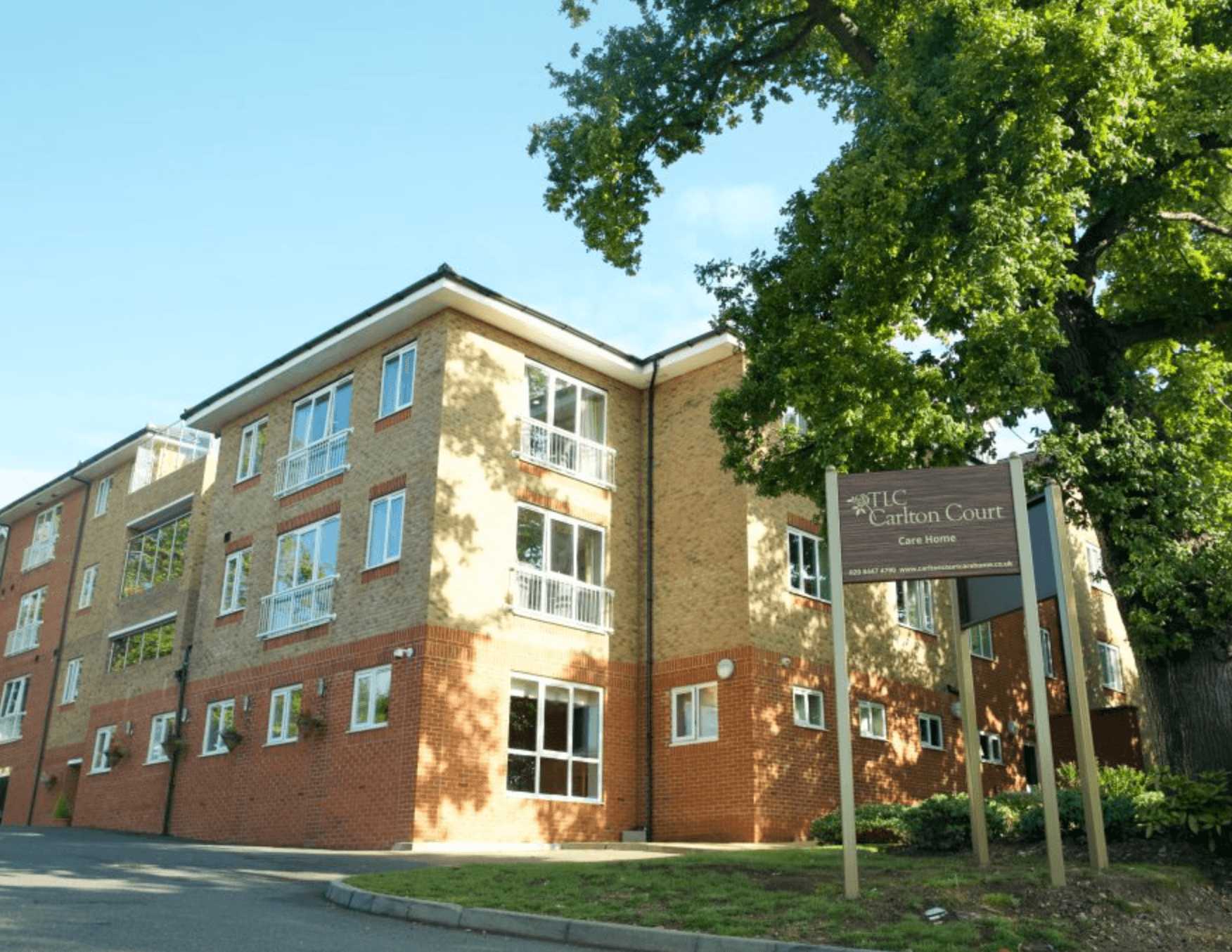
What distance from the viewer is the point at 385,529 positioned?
20312 millimetres

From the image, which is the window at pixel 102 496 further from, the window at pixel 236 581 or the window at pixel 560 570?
the window at pixel 560 570

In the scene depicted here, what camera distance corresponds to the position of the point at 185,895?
1049cm

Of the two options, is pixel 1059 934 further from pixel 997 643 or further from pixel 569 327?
pixel 997 643

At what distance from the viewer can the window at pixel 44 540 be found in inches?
1334

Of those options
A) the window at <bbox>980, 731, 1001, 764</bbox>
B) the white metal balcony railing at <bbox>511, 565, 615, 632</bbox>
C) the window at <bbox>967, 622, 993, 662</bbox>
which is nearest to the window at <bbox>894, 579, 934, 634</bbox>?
the window at <bbox>967, 622, 993, 662</bbox>

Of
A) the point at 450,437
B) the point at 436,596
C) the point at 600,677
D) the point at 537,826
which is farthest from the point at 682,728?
the point at 450,437

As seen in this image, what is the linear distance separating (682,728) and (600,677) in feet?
5.76

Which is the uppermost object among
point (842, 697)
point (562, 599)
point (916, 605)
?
point (916, 605)

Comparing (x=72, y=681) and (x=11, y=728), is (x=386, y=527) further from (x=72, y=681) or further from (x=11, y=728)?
(x=11, y=728)

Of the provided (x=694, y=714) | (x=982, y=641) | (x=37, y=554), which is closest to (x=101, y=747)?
(x=37, y=554)

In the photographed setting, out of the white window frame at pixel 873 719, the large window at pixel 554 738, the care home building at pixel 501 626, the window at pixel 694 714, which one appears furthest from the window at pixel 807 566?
the large window at pixel 554 738

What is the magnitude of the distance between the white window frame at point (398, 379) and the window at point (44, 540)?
17.2 m

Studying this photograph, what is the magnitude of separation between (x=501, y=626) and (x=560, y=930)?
11.2 meters

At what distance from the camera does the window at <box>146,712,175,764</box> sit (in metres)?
24.3
